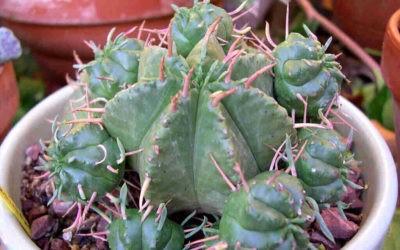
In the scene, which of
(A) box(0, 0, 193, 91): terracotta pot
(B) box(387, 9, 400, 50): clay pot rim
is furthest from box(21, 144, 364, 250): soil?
(A) box(0, 0, 193, 91): terracotta pot

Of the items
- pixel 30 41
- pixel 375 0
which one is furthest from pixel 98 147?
pixel 375 0

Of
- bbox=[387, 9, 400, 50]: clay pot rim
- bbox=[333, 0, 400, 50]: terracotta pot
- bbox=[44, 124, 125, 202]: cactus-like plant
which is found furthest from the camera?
bbox=[333, 0, 400, 50]: terracotta pot

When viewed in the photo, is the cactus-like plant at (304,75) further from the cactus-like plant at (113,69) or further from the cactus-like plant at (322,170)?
the cactus-like plant at (113,69)

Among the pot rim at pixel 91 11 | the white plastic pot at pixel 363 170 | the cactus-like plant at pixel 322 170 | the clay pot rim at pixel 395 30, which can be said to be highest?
the clay pot rim at pixel 395 30

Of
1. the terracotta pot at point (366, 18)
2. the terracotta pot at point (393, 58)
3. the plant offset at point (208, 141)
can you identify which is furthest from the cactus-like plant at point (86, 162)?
the terracotta pot at point (366, 18)

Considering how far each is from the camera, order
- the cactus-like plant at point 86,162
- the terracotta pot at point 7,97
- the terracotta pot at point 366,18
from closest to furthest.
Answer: the cactus-like plant at point 86,162, the terracotta pot at point 7,97, the terracotta pot at point 366,18

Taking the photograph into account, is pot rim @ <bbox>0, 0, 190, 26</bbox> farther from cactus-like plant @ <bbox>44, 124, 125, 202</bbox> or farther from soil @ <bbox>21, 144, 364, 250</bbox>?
cactus-like plant @ <bbox>44, 124, 125, 202</bbox>
